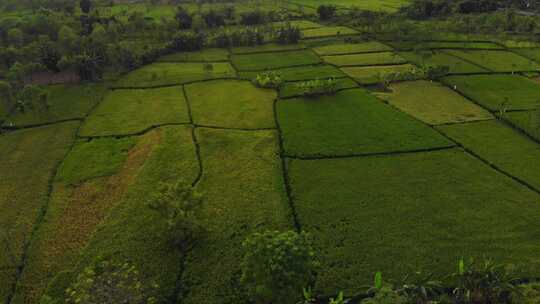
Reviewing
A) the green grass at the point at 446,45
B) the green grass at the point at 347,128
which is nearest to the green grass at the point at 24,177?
the green grass at the point at 347,128

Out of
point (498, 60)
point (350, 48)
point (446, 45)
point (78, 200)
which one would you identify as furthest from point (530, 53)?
point (78, 200)

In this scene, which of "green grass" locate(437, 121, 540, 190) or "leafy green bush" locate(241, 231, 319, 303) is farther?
"green grass" locate(437, 121, 540, 190)

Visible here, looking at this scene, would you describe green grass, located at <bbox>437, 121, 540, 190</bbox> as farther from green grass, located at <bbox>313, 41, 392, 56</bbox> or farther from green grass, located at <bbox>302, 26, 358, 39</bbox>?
green grass, located at <bbox>302, 26, 358, 39</bbox>

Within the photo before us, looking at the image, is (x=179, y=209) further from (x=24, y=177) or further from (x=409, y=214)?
(x=24, y=177)

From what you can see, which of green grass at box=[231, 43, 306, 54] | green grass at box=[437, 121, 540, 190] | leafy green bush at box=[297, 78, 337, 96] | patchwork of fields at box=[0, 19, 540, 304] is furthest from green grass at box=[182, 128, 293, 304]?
green grass at box=[231, 43, 306, 54]

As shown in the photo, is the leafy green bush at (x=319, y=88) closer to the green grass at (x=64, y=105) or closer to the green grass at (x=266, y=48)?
the green grass at (x=266, y=48)

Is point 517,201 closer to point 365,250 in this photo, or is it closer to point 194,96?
point 365,250
